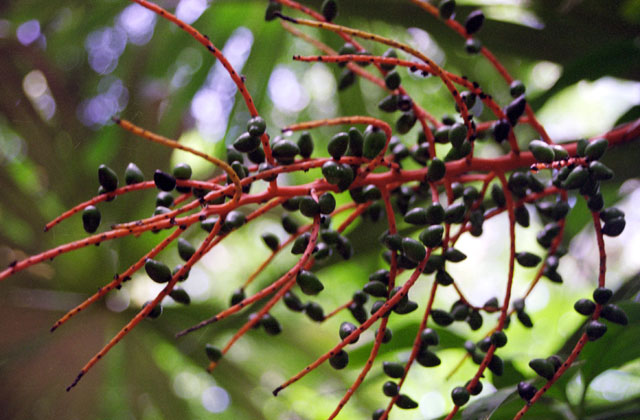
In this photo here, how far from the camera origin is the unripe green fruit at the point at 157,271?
0.58m

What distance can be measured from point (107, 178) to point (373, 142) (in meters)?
0.28

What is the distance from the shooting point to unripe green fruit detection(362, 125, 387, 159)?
0.64 meters

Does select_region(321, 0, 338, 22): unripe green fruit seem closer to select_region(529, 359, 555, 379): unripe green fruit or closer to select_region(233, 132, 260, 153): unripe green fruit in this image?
select_region(233, 132, 260, 153): unripe green fruit

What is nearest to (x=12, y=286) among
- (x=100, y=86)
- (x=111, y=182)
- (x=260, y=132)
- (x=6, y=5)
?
(x=100, y=86)

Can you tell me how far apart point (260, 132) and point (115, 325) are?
80 cm

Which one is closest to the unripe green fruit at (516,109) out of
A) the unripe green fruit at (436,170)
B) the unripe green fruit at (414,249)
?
the unripe green fruit at (436,170)

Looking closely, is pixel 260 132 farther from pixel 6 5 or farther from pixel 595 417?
pixel 6 5

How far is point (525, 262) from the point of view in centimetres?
78

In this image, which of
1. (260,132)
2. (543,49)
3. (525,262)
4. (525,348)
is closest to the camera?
(260,132)

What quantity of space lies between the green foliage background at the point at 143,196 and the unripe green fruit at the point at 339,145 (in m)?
0.52

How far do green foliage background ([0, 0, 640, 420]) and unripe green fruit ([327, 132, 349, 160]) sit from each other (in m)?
0.52

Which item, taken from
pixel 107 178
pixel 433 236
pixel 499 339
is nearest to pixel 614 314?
pixel 499 339

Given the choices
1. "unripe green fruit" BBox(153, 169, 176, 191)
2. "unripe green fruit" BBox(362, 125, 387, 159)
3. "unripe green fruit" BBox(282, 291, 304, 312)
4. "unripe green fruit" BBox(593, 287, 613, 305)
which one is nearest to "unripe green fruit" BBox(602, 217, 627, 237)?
"unripe green fruit" BBox(593, 287, 613, 305)

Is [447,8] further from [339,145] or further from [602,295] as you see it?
[602,295]
